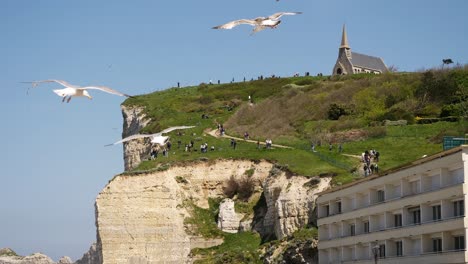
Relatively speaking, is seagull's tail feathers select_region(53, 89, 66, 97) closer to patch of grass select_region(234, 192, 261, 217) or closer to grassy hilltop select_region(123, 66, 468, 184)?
grassy hilltop select_region(123, 66, 468, 184)

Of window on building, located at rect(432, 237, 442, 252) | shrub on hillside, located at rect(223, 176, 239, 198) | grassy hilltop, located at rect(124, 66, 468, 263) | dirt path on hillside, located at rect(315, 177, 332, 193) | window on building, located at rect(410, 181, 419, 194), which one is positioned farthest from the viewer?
shrub on hillside, located at rect(223, 176, 239, 198)

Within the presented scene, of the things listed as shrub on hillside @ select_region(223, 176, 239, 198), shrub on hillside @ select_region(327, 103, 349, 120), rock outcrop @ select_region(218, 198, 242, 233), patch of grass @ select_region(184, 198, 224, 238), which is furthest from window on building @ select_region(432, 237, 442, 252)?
shrub on hillside @ select_region(327, 103, 349, 120)

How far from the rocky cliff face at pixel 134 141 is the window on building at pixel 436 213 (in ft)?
234

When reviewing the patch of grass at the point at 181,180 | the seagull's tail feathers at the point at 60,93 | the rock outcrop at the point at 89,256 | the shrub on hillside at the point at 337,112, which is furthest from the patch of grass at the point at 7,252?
the seagull's tail feathers at the point at 60,93

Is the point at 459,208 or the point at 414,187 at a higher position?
the point at 414,187

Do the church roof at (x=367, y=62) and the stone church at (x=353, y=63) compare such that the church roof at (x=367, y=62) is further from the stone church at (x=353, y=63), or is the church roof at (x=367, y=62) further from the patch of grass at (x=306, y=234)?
the patch of grass at (x=306, y=234)

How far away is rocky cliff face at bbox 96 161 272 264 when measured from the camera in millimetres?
95812

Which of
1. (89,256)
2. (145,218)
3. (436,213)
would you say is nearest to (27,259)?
(89,256)

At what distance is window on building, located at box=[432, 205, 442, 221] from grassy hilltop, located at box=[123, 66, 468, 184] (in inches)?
1104

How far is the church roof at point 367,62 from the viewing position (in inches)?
7126

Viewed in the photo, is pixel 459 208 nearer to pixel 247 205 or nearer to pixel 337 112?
pixel 247 205

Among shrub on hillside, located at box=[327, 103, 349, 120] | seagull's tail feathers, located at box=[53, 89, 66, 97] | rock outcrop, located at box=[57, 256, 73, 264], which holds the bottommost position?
rock outcrop, located at box=[57, 256, 73, 264]

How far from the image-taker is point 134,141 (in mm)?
131500

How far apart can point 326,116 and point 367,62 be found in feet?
206
